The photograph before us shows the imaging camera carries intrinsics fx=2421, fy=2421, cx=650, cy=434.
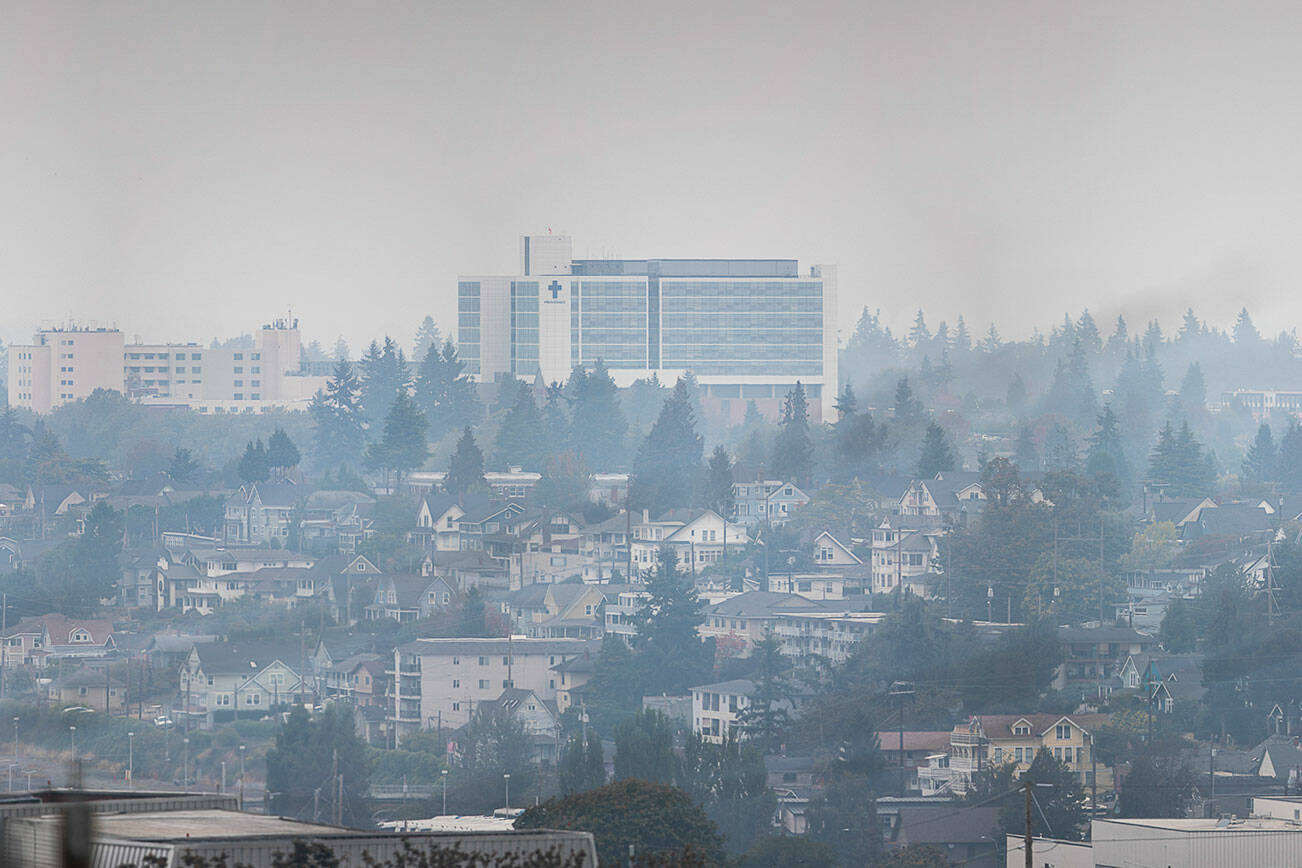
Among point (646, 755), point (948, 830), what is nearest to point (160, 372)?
point (646, 755)

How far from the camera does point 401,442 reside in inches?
2210

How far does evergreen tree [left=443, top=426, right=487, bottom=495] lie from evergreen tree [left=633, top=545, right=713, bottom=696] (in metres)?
14.3

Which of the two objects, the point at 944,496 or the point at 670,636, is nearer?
the point at 670,636

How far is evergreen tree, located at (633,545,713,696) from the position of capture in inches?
1428

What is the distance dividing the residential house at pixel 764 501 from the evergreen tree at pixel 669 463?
1011mm

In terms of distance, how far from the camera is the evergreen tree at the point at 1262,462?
180 feet

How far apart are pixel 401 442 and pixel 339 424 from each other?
297 inches

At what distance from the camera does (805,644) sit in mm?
39125

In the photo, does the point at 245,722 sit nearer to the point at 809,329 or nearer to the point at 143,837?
the point at 143,837

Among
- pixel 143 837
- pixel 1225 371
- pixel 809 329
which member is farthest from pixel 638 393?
pixel 143 837

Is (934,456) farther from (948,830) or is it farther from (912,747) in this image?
(948,830)

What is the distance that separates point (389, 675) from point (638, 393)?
118 ft

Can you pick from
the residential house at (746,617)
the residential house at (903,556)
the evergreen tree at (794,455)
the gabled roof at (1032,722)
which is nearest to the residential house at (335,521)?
the evergreen tree at (794,455)

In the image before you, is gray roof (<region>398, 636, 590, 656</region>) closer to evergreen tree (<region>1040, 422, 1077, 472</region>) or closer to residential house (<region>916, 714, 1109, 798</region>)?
residential house (<region>916, 714, 1109, 798</region>)
